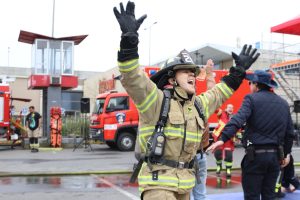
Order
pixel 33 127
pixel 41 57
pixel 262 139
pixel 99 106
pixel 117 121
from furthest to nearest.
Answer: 1. pixel 41 57
2. pixel 99 106
3. pixel 117 121
4. pixel 33 127
5. pixel 262 139

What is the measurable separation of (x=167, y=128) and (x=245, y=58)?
1265mm

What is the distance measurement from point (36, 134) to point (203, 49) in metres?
17.1

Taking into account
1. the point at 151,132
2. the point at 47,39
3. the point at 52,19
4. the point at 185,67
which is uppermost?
the point at 52,19

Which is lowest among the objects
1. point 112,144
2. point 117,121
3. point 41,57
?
point 112,144

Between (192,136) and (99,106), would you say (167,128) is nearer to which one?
(192,136)

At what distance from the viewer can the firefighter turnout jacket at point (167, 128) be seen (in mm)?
3145

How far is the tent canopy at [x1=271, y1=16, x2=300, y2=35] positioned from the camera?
443 inches

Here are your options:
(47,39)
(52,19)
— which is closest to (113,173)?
(47,39)

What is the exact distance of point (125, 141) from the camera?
18109 millimetres

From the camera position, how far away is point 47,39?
884 inches

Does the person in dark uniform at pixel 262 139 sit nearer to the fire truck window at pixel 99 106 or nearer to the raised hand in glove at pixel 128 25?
the raised hand in glove at pixel 128 25

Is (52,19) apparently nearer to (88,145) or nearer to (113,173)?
(88,145)

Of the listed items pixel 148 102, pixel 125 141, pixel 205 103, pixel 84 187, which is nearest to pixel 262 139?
pixel 205 103

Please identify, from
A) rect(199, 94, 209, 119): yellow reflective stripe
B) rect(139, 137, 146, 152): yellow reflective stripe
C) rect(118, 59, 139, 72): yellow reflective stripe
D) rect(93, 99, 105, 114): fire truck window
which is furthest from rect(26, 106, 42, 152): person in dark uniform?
rect(118, 59, 139, 72): yellow reflective stripe
